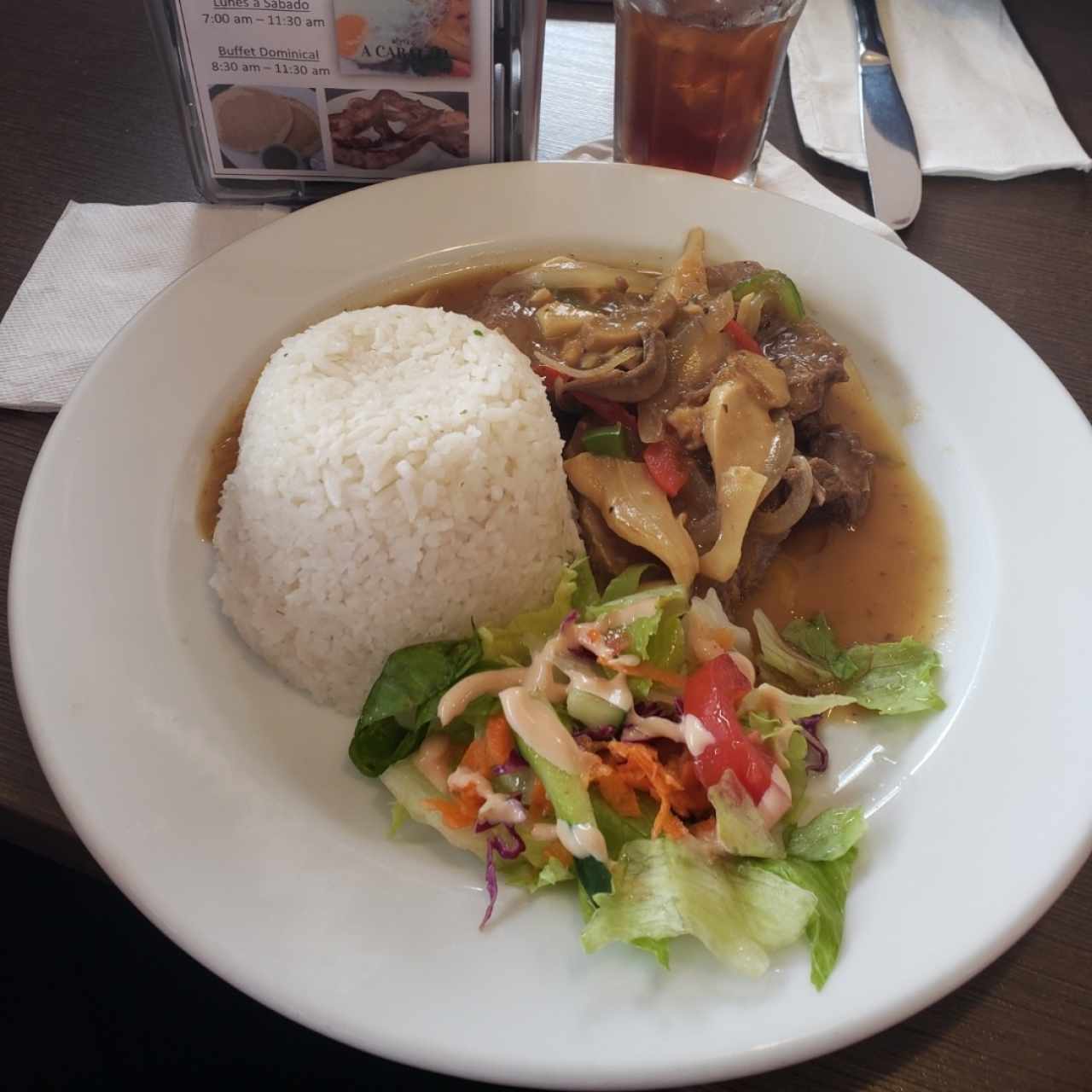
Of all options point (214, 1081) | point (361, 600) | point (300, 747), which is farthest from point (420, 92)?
point (214, 1081)

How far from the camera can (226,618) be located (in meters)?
1.80

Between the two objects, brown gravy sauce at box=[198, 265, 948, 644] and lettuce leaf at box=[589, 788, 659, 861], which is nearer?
lettuce leaf at box=[589, 788, 659, 861]

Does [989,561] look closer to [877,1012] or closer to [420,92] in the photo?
[877,1012]

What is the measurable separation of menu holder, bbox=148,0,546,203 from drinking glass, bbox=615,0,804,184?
0.33 meters

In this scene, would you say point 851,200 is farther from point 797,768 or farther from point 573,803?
point 573,803

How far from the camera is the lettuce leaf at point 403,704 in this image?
161 centimetres

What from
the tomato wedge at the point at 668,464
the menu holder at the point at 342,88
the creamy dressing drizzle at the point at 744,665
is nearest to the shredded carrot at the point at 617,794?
the creamy dressing drizzle at the point at 744,665

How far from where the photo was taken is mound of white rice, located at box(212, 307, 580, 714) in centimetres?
177

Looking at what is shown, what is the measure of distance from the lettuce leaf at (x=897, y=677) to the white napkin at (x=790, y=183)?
4.07 ft

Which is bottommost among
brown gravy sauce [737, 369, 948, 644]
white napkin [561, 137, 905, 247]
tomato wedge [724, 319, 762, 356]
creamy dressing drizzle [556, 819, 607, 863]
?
brown gravy sauce [737, 369, 948, 644]

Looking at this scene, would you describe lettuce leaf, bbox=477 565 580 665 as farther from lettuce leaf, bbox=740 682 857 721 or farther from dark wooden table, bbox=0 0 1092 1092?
dark wooden table, bbox=0 0 1092 1092

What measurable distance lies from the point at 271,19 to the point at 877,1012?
7.24 feet

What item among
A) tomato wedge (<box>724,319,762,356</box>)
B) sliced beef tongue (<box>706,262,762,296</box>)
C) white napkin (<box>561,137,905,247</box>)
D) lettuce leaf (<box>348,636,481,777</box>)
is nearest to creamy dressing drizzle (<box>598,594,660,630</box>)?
lettuce leaf (<box>348,636,481,777</box>)

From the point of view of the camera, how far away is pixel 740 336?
2211 millimetres
